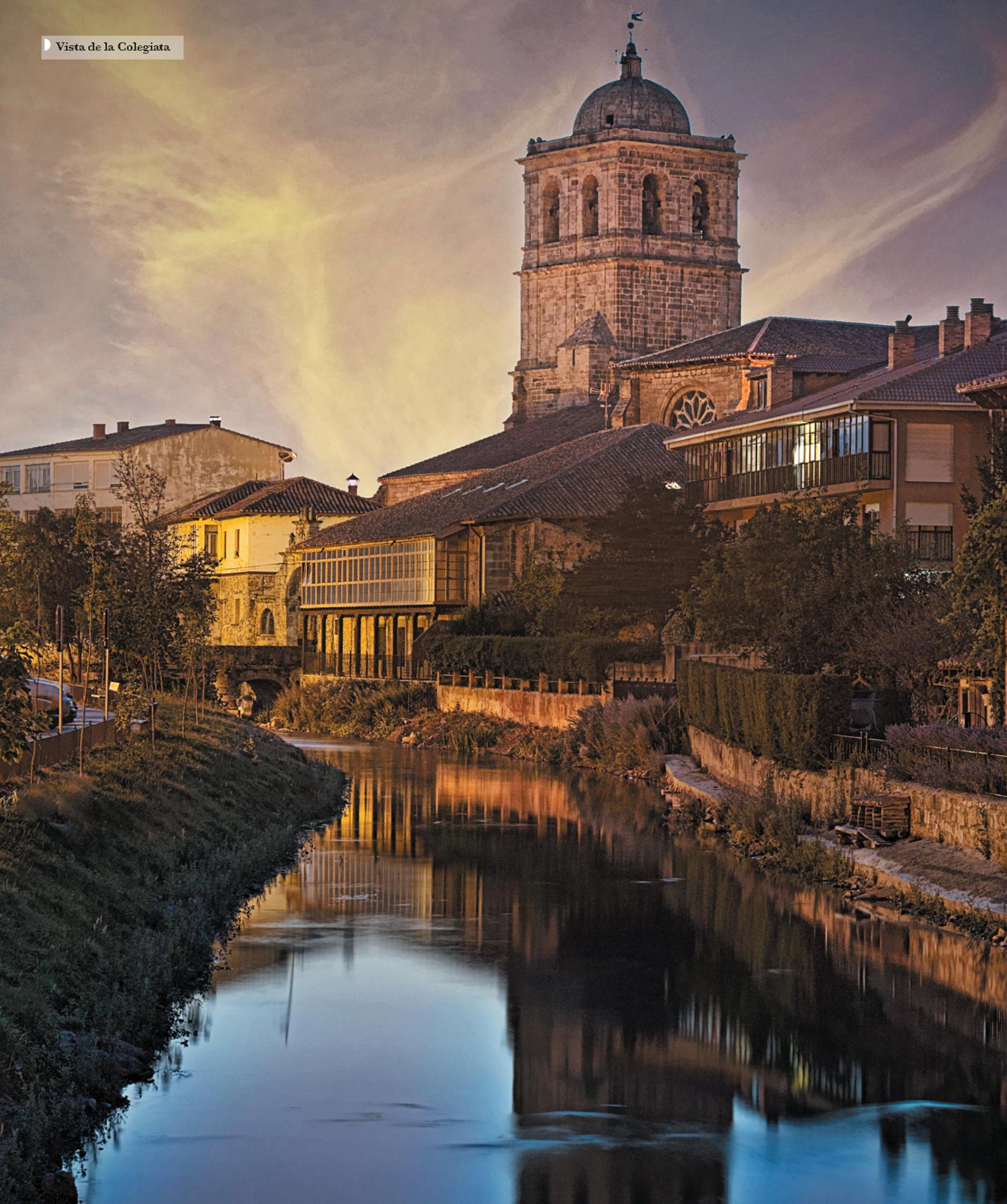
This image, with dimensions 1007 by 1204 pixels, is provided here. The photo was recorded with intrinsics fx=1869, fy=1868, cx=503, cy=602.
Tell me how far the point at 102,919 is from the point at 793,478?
34581mm

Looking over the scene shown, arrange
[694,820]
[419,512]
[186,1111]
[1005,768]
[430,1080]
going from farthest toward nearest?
[419,512] → [694,820] → [1005,768] → [430,1080] → [186,1111]

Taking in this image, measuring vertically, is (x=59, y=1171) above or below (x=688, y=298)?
below

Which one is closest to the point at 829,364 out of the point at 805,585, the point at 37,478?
the point at 805,585

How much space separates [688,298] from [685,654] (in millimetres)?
43591

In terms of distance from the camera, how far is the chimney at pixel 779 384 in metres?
53.3

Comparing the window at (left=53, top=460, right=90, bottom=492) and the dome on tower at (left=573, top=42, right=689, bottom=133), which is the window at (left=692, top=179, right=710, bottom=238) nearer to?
the dome on tower at (left=573, top=42, right=689, bottom=133)

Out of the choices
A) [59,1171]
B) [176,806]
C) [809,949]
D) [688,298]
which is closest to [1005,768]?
[809,949]

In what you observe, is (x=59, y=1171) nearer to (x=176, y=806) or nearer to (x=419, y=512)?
(x=176, y=806)

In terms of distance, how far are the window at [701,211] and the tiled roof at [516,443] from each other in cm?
1045

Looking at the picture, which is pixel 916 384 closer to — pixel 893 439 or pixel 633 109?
pixel 893 439

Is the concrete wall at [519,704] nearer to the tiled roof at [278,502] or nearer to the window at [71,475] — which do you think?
the tiled roof at [278,502]

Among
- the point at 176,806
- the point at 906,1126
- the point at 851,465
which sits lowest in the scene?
the point at 906,1126

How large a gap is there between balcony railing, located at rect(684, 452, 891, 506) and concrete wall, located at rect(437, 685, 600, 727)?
791 centimetres

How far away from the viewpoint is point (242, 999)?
52.9 feet
